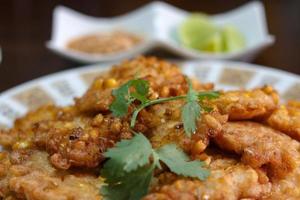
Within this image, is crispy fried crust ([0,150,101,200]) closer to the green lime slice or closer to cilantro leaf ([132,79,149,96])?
cilantro leaf ([132,79,149,96])

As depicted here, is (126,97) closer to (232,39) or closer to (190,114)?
(190,114)

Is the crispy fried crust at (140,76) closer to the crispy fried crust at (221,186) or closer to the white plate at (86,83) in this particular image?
the crispy fried crust at (221,186)

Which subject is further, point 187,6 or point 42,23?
point 187,6

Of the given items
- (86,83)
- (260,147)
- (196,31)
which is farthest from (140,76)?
(196,31)

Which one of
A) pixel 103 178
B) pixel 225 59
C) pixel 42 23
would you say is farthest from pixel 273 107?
pixel 42 23

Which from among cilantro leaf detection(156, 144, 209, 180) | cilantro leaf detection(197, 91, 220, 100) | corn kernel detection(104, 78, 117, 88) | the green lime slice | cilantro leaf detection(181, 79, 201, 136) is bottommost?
the green lime slice

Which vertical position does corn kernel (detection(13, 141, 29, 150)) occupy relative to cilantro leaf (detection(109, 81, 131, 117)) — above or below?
below

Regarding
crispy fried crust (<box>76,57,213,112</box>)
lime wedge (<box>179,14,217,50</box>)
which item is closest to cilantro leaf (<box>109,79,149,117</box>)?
crispy fried crust (<box>76,57,213,112</box>)

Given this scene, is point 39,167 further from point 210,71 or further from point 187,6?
point 187,6
